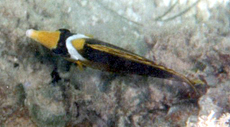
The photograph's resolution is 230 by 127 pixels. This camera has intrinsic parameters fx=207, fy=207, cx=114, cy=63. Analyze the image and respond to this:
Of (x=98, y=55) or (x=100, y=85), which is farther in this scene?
(x=100, y=85)

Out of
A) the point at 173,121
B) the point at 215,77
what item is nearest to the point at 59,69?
the point at 173,121

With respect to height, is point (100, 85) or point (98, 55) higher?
point (98, 55)

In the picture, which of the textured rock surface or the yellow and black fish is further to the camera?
the textured rock surface

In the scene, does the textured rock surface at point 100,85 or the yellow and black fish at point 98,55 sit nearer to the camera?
the yellow and black fish at point 98,55

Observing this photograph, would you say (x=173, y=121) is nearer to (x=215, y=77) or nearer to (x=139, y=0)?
(x=215, y=77)
